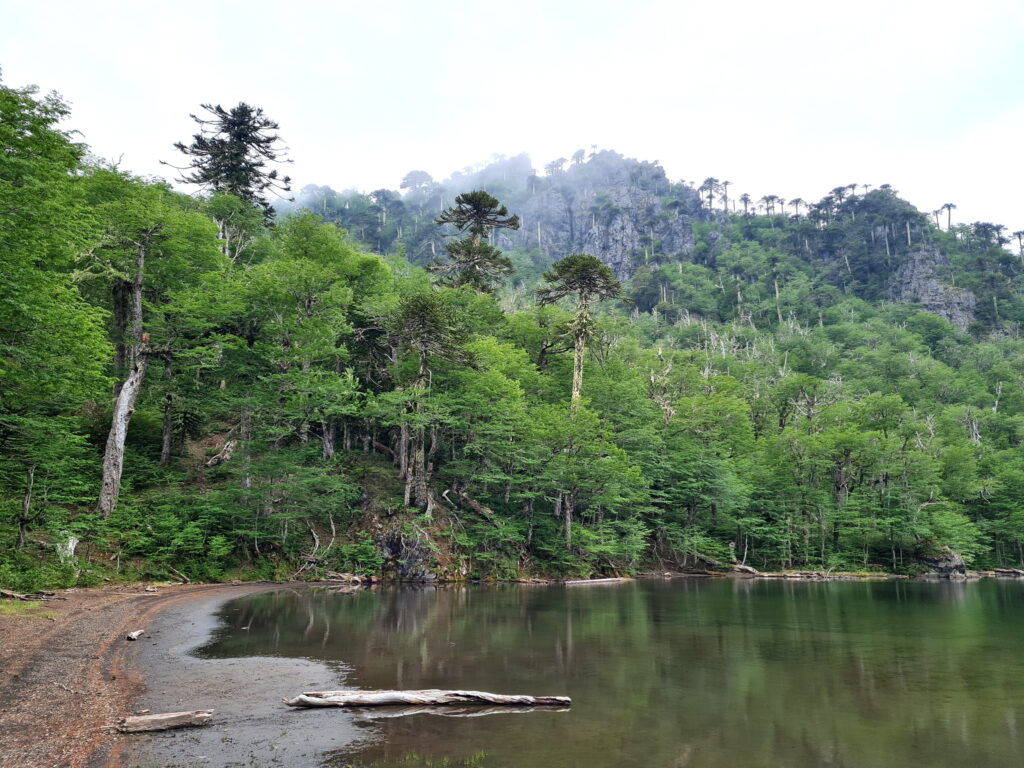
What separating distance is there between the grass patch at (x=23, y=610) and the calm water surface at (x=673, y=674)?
461 cm

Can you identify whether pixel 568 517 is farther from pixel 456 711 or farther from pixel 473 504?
pixel 456 711

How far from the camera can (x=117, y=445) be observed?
2733 cm

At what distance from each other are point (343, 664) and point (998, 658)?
53.4 feet

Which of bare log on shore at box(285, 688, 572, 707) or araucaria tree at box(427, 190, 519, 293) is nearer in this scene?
bare log on shore at box(285, 688, 572, 707)

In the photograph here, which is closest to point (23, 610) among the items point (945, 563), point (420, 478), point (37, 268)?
point (37, 268)

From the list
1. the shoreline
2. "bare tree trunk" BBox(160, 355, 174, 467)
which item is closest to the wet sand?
the shoreline

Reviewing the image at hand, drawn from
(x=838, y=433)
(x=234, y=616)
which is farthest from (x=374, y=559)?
(x=838, y=433)

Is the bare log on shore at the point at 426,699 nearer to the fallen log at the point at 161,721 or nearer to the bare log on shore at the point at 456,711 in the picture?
the bare log on shore at the point at 456,711

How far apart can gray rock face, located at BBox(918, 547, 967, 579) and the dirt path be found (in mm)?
57384

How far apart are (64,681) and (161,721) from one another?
348cm

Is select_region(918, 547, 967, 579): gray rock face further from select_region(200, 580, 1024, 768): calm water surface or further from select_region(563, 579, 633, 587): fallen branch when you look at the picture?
select_region(563, 579, 633, 587): fallen branch

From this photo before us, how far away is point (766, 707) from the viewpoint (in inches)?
388

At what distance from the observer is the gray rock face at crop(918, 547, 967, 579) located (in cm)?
4766

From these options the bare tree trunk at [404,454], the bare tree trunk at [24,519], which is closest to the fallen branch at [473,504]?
the bare tree trunk at [404,454]
